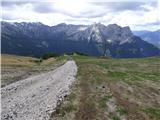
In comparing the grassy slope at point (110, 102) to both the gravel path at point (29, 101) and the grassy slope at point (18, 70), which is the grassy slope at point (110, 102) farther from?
the grassy slope at point (18, 70)

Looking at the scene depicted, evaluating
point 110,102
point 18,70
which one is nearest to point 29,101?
point 110,102

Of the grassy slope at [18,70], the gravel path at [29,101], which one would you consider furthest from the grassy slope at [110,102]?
the grassy slope at [18,70]

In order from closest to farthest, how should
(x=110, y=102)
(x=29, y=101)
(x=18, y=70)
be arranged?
(x=110, y=102), (x=29, y=101), (x=18, y=70)

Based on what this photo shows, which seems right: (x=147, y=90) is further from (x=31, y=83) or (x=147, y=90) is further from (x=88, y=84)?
(x=31, y=83)

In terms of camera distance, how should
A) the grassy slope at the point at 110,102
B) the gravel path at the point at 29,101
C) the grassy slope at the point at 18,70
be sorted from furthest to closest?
the grassy slope at the point at 18,70, the gravel path at the point at 29,101, the grassy slope at the point at 110,102

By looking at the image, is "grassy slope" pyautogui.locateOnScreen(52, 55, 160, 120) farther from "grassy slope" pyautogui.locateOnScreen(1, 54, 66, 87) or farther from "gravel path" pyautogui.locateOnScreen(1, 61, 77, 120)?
"grassy slope" pyautogui.locateOnScreen(1, 54, 66, 87)

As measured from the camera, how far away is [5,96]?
47.3 m

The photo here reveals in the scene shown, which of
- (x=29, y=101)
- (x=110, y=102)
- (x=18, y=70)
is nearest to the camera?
(x=110, y=102)

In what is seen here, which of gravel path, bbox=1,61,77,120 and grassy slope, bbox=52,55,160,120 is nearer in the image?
grassy slope, bbox=52,55,160,120

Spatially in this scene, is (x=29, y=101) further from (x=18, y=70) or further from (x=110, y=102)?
(x=18, y=70)

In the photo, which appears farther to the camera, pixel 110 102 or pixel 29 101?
pixel 29 101

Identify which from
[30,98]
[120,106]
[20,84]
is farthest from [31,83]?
[120,106]

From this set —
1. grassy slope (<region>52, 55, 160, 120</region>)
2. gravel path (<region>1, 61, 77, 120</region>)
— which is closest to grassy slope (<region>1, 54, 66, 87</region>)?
gravel path (<region>1, 61, 77, 120</region>)

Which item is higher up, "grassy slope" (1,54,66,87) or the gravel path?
the gravel path
